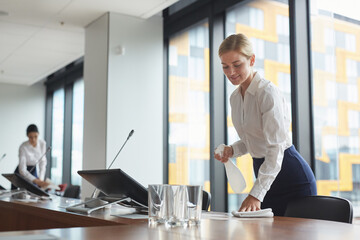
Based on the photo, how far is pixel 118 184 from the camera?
2.08m

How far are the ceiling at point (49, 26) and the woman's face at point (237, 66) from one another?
3.02 m

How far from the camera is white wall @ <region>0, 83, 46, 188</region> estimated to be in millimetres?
9562

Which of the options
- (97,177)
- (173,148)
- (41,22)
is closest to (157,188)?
(97,177)

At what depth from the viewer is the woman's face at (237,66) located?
86.0 inches

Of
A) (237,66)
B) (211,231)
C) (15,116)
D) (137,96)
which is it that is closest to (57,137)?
(15,116)

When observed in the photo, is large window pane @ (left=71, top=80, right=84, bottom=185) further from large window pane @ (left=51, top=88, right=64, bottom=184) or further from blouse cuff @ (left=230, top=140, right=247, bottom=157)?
blouse cuff @ (left=230, top=140, right=247, bottom=157)

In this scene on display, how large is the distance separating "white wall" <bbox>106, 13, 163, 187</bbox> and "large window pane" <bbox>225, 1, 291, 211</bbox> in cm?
126

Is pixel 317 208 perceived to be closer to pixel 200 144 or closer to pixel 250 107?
pixel 250 107

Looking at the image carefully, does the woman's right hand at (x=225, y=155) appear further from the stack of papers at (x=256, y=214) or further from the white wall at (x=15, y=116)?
the white wall at (x=15, y=116)

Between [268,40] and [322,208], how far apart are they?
9.05 ft

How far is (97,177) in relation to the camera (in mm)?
2146

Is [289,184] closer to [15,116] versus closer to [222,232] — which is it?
[222,232]

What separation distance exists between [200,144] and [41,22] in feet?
8.41

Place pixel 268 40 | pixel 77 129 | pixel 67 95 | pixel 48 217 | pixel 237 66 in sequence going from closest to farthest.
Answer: pixel 237 66
pixel 48 217
pixel 268 40
pixel 77 129
pixel 67 95
